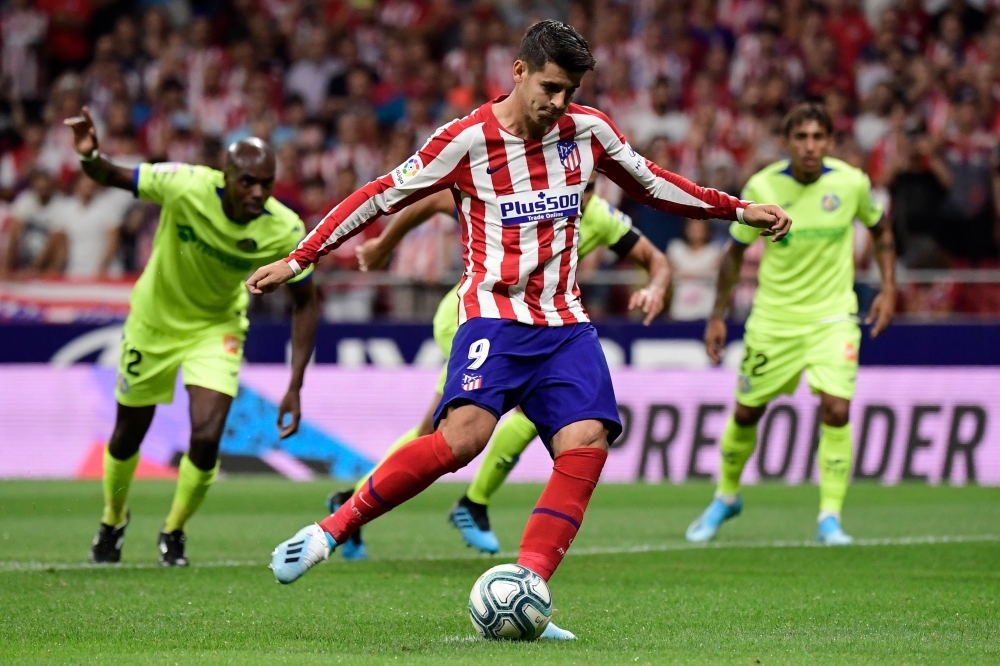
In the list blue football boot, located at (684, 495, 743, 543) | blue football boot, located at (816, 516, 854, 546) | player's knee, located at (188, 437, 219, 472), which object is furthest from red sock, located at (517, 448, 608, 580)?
blue football boot, located at (684, 495, 743, 543)

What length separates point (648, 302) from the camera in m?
7.33

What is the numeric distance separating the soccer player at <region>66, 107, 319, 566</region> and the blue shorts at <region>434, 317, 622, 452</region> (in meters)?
2.48

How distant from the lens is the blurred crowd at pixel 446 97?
15.4 meters

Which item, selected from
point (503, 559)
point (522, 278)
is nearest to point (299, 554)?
point (522, 278)

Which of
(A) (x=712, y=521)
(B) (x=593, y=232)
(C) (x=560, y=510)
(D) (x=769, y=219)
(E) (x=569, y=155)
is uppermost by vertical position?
(E) (x=569, y=155)

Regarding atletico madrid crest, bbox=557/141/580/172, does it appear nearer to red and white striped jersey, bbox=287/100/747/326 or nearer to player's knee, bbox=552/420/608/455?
red and white striped jersey, bbox=287/100/747/326

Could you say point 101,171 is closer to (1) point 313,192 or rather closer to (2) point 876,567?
(2) point 876,567

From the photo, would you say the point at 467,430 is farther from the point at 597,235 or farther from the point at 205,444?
the point at 597,235

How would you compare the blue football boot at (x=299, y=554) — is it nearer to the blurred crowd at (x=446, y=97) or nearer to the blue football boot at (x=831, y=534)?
the blue football boot at (x=831, y=534)

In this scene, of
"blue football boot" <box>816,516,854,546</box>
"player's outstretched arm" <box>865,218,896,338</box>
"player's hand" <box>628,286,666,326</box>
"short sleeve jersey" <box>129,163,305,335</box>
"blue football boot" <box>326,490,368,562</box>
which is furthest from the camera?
"player's outstretched arm" <box>865,218,896,338</box>

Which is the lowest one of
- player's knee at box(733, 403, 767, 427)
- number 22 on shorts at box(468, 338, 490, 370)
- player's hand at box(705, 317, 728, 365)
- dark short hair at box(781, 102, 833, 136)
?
player's knee at box(733, 403, 767, 427)

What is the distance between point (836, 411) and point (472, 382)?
426 cm

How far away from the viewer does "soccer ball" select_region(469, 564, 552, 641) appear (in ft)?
17.7

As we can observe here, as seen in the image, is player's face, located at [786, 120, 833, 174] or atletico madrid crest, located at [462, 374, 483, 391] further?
player's face, located at [786, 120, 833, 174]
